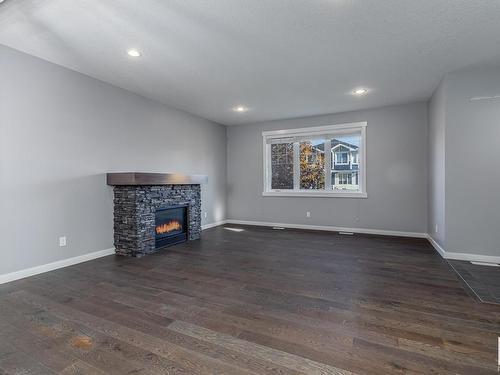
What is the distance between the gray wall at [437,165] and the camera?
3.97m

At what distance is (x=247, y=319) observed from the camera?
7.06 ft

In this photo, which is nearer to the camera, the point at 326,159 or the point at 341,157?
the point at 341,157

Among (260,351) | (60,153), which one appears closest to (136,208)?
(60,153)

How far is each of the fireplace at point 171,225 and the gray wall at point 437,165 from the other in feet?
14.2

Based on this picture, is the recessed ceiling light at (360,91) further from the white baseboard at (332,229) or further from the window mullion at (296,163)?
the white baseboard at (332,229)

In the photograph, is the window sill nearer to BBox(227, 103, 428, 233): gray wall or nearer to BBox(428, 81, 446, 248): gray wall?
BBox(227, 103, 428, 233): gray wall

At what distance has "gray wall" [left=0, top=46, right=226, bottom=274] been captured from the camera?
3.04m

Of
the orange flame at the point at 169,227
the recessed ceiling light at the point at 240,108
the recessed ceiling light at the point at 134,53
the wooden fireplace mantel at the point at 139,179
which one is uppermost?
the recessed ceiling light at the point at 134,53

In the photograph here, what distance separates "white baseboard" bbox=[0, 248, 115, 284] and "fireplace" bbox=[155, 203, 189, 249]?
764mm

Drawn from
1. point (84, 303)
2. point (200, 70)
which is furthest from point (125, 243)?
point (200, 70)

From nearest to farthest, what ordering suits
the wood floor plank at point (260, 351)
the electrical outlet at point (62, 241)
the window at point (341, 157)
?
the wood floor plank at point (260, 351) < the electrical outlet at point (62, 241) < the window at point (341, 157)

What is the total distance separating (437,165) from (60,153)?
18.6 ft

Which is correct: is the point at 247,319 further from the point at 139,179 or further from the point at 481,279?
the point at 481,279

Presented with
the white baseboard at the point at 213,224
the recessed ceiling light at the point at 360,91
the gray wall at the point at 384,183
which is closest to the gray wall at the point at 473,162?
the recessed ceiling light at the point at 360,91
